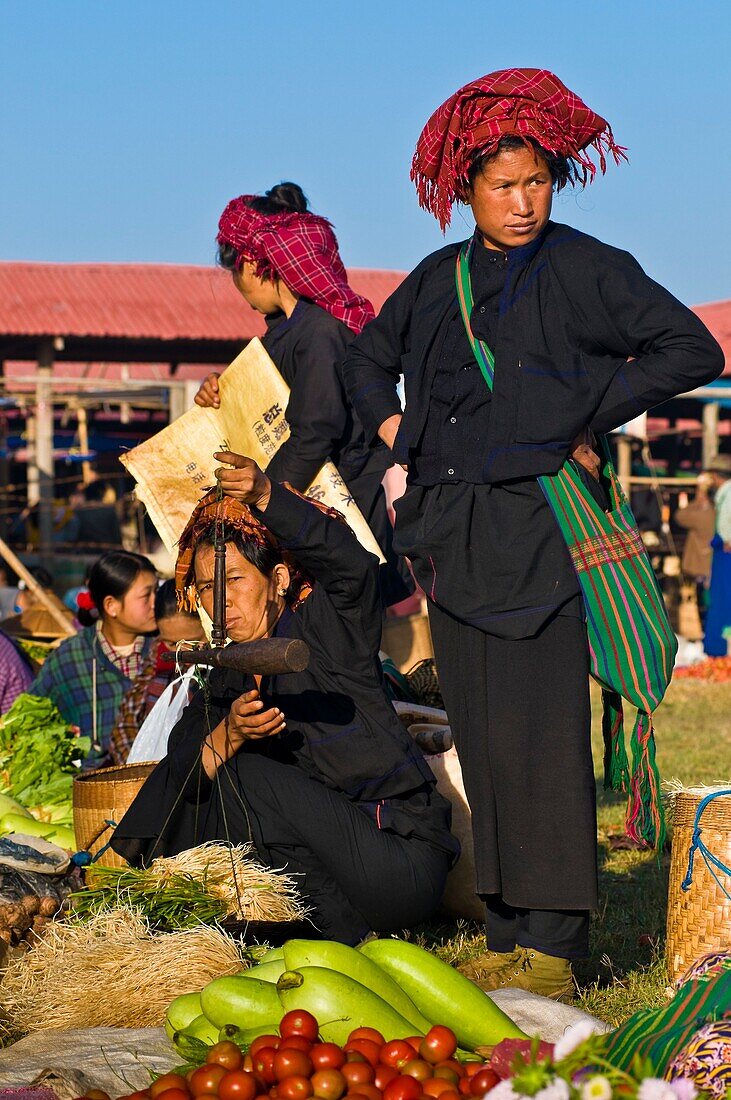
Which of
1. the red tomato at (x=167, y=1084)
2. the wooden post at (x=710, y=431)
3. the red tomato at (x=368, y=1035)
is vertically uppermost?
the wooden post at (x=710, y=431)

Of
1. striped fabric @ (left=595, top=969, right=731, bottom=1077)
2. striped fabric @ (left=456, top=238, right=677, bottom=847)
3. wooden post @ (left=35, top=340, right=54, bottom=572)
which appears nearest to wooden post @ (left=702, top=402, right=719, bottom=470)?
wooden post @ (left=35, top=340, right=54, bottom=572)

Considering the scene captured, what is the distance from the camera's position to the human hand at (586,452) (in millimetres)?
3117

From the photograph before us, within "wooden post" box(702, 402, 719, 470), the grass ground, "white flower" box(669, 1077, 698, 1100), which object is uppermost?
"wooden post" box(702, 402, 719, 470)

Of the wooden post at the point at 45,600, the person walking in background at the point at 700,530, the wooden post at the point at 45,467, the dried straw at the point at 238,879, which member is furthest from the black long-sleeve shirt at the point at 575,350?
the person walking in background at the point at 700,530

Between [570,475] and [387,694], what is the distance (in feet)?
3.25

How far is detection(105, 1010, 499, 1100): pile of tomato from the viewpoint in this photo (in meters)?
2.00

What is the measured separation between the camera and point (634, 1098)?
64.1 inches

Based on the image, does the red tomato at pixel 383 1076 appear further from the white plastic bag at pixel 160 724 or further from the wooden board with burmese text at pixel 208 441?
the wooden board with burmese text at pixel 208 441

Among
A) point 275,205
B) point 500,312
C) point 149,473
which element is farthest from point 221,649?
point 275,205

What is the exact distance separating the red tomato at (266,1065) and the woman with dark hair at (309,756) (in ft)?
4.20

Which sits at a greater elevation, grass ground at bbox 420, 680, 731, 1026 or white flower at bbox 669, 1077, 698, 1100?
white flower at bbox 669, 1077, 698, 1100

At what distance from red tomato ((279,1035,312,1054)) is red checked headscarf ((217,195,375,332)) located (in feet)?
9.67

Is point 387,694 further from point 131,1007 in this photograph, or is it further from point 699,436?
point 699,436

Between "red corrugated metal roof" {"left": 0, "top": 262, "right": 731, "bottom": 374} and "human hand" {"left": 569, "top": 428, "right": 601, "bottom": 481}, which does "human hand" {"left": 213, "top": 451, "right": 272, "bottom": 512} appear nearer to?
"human hand" {"left": 569, "top": 428, "right": 601, "bottom": 481}
